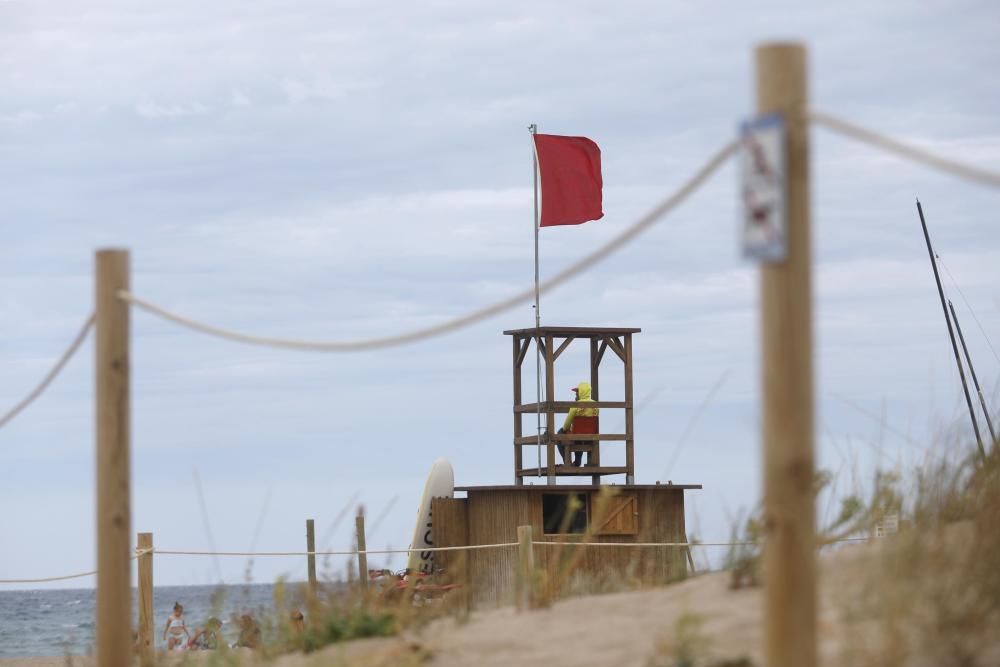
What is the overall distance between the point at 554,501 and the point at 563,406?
1396mm

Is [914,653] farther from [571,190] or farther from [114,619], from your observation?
[571,190]

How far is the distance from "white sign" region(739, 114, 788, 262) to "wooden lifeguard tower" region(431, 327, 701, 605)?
1474cm

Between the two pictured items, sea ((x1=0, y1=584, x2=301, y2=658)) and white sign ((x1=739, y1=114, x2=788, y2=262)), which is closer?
white sign ((x1=739, y1=114, x2=788, y2=262))

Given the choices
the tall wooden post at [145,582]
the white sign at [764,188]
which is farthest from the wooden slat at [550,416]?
the white sign at [764,188]

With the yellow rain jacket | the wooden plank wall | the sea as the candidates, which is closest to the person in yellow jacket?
the yellow rain jacket

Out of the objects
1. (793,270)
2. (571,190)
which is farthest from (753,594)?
(571,190)

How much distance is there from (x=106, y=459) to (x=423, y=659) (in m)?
1.71

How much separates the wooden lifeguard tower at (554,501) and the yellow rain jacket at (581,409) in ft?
0.39

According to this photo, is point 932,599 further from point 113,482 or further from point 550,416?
point 550,416

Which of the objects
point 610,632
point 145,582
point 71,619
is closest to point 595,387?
point 145,582

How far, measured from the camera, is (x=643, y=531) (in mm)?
19906

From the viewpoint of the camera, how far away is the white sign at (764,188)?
13.4ft

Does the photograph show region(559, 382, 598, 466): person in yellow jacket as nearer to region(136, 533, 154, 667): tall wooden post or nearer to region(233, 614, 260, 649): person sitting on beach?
region(136, 533, 154, 667): tall wooden post

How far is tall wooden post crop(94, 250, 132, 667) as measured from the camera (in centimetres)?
600
